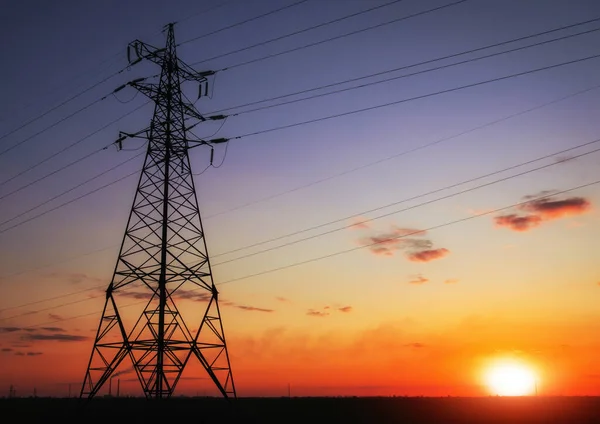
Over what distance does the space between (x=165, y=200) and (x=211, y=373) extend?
11.6 metres

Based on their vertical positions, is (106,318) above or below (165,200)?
below

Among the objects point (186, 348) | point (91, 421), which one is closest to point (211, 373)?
point (186, 348)

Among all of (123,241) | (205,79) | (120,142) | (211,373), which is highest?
(205,79)

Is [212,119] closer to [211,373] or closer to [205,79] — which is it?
[205,79]

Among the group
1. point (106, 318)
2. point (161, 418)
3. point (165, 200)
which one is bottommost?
point (161, 418)

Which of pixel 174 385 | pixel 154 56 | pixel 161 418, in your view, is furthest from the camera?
pixel 154 56

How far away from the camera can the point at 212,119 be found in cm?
4028

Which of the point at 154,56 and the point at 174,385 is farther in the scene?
the point at 154,56

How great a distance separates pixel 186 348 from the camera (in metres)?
35.8

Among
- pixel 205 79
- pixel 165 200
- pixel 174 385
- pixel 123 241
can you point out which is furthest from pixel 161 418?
pixel 205 79

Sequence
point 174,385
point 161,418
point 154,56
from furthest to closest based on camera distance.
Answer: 1. point 154,56
2. point 161,418
3. point 174,385

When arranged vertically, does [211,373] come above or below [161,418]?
above

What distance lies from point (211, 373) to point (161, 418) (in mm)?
4699

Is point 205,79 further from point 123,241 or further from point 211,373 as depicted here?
point 211,373
